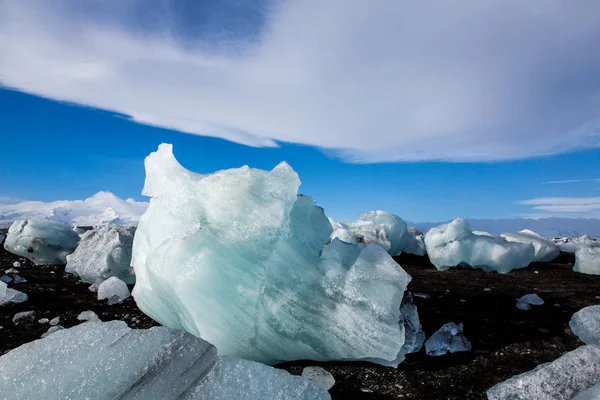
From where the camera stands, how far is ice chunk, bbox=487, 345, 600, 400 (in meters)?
2.65

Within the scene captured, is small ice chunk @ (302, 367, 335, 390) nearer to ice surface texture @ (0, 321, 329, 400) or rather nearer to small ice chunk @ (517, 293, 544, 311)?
ice surface texture @ (0, 321, 329, 400)

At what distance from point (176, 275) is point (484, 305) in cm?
365

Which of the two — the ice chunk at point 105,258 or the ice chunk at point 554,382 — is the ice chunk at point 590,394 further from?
Answer: the ice chunk at point 105,258

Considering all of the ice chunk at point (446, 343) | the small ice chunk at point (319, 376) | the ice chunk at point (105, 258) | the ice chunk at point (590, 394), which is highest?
A: the ice chunk at point (590, 394)

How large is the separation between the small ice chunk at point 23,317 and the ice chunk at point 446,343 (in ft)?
12.4

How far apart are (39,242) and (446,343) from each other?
27.1 ft

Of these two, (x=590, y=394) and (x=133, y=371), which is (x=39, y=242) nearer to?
(x=133, y=371)

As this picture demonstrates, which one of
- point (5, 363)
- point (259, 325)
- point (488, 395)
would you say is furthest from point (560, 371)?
point (5, 363)

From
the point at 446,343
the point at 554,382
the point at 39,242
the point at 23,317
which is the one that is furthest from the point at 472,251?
the point at 39,242

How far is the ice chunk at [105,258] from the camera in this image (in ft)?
21.3

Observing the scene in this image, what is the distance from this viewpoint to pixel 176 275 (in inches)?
121

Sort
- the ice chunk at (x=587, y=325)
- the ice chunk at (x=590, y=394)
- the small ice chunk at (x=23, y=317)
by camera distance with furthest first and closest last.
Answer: the small ice chunk at (x=23, y=317)
the ice chunk at (x=587, y=325)
the ice chunk at (x=590, y=394)

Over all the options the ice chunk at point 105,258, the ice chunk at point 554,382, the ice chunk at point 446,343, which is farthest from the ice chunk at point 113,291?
the ice chunk at point 554,382

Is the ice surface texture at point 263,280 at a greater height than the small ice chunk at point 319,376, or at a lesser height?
greater
